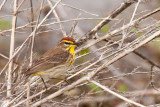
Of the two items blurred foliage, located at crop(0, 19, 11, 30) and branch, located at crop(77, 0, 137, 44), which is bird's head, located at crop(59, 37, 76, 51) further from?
blurred foliage, located at crop(0, 19, 11, 30)

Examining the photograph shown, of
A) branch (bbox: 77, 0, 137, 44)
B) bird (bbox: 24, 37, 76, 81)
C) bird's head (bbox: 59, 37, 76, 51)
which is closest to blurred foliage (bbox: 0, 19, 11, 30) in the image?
bird (bbox: 24, 37, 76, 81)

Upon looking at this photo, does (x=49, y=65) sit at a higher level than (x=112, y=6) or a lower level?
lower

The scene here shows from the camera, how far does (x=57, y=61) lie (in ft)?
18.5

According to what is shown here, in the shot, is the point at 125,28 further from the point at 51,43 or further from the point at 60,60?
the point at 51,43

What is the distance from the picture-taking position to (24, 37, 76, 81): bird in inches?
209

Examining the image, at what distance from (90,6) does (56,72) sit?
211 inches

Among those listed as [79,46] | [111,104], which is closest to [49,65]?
[79,46]

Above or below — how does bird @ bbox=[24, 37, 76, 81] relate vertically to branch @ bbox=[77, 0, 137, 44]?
below

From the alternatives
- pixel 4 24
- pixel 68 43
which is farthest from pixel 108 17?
pixel 4 24

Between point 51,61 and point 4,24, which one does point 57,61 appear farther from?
point 4,24

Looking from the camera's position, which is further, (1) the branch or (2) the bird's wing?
(1) the branch

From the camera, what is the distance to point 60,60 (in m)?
5.61

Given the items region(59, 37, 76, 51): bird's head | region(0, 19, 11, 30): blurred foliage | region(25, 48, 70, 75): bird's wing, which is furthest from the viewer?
region(0, 19, 11, 30): blurred foliage

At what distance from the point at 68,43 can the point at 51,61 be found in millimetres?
396
